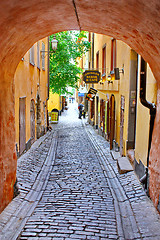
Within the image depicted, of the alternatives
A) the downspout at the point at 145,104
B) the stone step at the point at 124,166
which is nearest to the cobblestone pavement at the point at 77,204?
the stone step at the point at 124,166

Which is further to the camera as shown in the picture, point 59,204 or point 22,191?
point 22,191

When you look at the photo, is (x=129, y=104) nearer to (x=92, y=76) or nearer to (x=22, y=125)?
(x=22, y=125)

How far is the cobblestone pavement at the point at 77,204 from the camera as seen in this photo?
493cm

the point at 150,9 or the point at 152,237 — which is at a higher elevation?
the point at 150,9

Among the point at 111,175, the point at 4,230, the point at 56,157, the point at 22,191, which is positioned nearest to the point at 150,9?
the point at 4,230

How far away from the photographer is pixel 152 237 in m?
4.72

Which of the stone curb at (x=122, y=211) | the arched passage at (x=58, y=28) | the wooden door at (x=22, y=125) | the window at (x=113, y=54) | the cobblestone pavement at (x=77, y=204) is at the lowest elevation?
the stone curb at (x=122, y=211)

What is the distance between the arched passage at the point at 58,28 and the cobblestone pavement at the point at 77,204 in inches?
20.6

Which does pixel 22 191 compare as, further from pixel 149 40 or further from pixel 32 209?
pixel 149 40

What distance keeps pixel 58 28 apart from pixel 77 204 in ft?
12.6

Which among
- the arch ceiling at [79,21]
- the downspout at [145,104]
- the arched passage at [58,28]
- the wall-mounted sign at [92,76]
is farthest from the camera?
the wall-mounted sign at [92,76]

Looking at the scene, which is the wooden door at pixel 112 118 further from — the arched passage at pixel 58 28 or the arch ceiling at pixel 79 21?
the arch ceiling at pixel 79 21

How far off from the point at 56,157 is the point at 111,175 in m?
3.13

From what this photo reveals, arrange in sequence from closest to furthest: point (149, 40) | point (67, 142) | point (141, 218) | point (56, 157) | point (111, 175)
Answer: point (149, 40) < point (141, 218) < point (111, 175) < point (56, 157) < point (67, 142)
